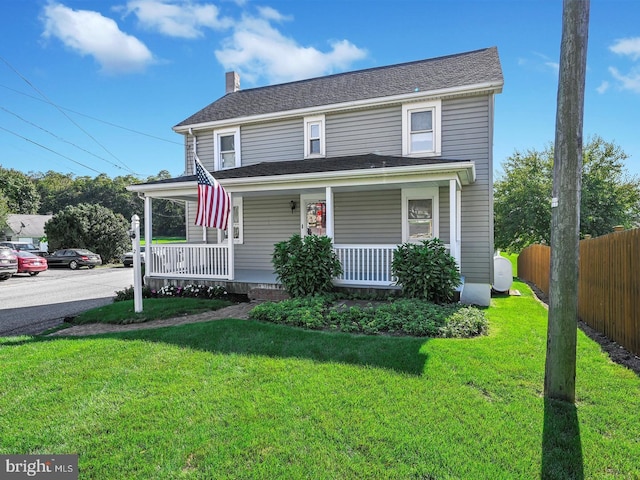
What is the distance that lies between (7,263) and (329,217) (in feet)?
55.4

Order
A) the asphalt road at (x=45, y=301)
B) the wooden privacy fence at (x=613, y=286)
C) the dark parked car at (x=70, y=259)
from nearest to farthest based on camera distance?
the wooden privacy fence at (x=613, y=286)
the asphalt road at (x=45, y=301)
the dark parked car at (x=70, y=259)

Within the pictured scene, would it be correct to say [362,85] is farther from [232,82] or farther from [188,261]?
[188,261]

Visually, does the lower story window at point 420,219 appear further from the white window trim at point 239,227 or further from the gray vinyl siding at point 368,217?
the white window trim at point 239,227

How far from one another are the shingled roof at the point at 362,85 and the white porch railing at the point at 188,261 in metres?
4.89

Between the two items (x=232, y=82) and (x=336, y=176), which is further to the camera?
(x=232, y=82)

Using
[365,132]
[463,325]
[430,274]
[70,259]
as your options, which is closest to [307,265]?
[430,274]

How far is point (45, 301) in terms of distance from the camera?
11023 mm

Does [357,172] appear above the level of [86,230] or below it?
above

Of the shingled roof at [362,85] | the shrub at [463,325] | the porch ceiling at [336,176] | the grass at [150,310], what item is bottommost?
the grass at [150,310]

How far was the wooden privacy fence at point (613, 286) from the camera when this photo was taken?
5.05 meters

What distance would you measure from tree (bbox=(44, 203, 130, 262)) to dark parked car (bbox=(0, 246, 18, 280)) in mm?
8559

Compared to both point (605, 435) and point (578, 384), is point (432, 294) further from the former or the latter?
point (605, 435)

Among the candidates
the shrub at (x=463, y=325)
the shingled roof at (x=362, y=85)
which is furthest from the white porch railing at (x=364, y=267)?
the shingled roof at (x=362, y=85)

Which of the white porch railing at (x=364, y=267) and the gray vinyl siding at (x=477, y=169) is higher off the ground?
the gray vinyl siding at (x=477, y=169)
